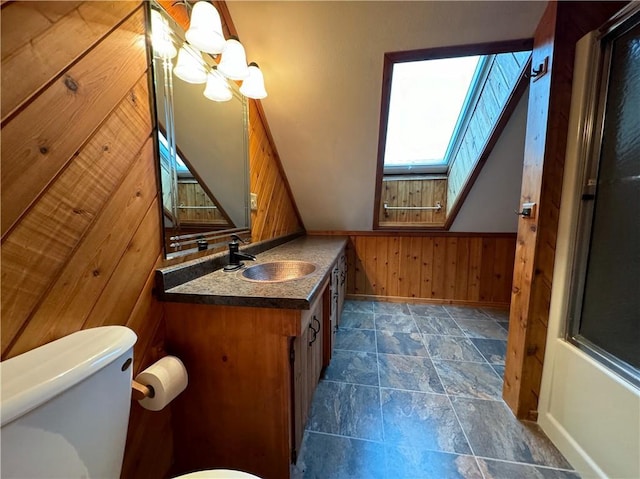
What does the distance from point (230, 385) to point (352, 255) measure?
2.45 m

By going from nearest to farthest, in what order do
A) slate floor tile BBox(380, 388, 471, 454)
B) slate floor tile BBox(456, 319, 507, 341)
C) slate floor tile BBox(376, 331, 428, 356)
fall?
slate floor tile BBox(380, 388, 471, 454) → slate floor tile BBox(376, 331, 428, 356) → slate floor tile BBox(456, 319, 507, 341)

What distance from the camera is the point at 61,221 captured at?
697mm

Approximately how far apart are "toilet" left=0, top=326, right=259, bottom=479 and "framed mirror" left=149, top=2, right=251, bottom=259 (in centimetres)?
49

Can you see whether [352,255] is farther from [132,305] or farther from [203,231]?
[132,305]

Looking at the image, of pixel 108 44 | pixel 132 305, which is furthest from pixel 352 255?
pixel 108 44

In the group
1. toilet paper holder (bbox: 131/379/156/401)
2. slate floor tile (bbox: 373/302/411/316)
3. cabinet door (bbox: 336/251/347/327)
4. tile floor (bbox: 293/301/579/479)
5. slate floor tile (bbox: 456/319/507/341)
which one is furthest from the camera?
slate floor tile (bbox: 373/302/411/316)

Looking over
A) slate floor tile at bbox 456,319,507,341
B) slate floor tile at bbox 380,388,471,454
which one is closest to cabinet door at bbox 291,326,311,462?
slate floor tile at bbox 380,388,471,454

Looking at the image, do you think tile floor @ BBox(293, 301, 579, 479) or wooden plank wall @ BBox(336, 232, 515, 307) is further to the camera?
wooden plank wall @ BBox(336, 232, 515, 307)

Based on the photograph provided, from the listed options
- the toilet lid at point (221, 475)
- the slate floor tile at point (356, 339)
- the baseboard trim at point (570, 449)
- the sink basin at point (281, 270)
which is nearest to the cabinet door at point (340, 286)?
the slate floor tile at point (356, 339)

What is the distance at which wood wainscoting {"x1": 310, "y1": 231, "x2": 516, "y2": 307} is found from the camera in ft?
10.1

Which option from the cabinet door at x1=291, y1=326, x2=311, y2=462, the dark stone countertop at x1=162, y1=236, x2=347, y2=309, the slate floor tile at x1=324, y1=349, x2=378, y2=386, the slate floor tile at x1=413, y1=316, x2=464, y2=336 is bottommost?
the slate floor tile at x1=324, y1=349, x2=378, y2=386

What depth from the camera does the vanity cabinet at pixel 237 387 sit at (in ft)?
3.23

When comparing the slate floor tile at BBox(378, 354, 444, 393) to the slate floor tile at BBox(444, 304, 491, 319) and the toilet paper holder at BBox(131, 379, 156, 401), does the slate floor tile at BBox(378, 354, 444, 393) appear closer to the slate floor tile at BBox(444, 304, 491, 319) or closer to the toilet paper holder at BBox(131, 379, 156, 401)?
the slate floor tile at BBox(444, 304, 491, 319)

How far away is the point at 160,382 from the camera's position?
0.88 meters
